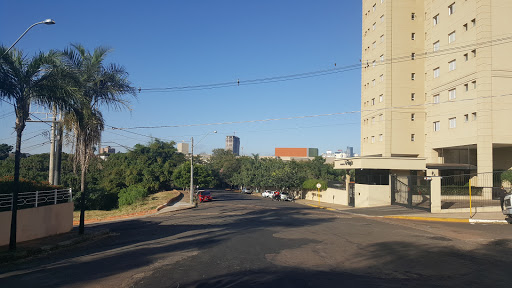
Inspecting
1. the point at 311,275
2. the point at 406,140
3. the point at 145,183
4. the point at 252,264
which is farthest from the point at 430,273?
the point at 145,183

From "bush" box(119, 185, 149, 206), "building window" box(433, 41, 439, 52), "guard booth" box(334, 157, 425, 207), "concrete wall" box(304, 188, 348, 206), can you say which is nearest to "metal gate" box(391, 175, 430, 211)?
"guard booth" box(334, 157, 425, 207)

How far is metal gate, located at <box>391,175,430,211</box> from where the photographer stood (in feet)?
84.2

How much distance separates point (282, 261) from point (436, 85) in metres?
32.1

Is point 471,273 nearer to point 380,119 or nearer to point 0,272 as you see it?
point 0,272

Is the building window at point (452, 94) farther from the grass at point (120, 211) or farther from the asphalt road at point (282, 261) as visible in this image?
the grass at point (120, 211)

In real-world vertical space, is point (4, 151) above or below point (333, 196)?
above

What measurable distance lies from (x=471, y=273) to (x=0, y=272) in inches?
455

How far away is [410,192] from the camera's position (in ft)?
88.7

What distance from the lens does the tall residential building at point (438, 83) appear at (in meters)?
29.3

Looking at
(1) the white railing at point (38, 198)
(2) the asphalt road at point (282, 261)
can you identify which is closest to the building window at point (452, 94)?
(2) the asphalt road at point (282, 261)

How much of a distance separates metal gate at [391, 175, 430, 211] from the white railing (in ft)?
71.5

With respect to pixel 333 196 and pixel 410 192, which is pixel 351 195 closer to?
pixel 333 196

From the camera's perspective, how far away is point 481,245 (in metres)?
12.3

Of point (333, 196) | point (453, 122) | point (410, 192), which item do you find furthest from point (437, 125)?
point (333, 196)
